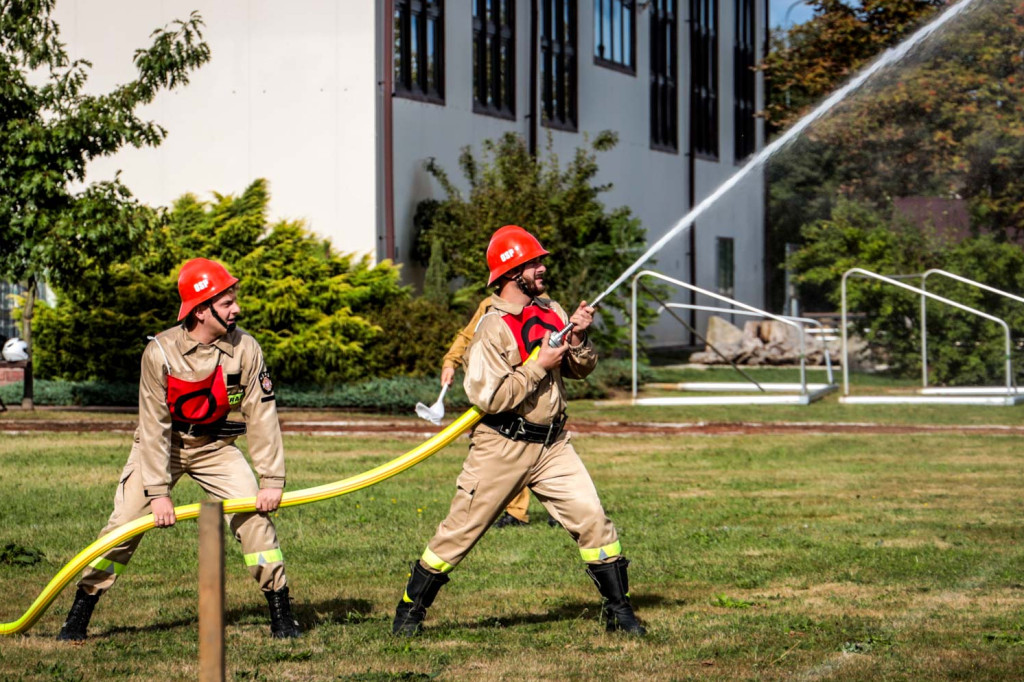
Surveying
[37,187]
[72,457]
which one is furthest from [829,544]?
[37,187]

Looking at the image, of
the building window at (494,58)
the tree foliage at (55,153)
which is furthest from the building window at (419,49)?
the tree foliage at (55,153)

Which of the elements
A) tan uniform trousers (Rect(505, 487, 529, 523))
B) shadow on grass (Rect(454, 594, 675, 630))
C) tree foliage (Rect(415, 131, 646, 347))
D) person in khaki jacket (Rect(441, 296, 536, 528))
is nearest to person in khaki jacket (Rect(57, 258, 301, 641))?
shadow on grass (Rect(454, 594, 675, 630))

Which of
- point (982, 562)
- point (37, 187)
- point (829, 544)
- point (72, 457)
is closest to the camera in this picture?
point (982, 562)

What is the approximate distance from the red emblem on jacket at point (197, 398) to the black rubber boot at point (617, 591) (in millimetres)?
1967

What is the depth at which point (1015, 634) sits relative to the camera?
22.8ft

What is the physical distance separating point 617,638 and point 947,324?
20107 millimetres

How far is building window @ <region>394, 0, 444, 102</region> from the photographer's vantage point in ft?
85.0

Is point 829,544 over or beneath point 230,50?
beneath

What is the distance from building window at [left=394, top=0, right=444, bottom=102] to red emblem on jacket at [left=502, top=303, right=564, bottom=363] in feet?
63.0

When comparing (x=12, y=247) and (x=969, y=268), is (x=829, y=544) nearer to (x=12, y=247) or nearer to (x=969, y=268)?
(x=12, y=247)

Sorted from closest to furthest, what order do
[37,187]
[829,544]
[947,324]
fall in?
[829,544] < [37,187] < [947,324]

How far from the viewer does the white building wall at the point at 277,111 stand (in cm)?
2531

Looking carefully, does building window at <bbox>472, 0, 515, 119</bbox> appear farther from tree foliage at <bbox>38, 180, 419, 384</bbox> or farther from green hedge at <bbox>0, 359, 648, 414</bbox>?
green hedge at <bbox>0, 359, 648, 414</bbox>

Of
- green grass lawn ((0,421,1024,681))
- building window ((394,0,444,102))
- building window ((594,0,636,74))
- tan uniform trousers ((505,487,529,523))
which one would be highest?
building window ((594,0,636,74))
